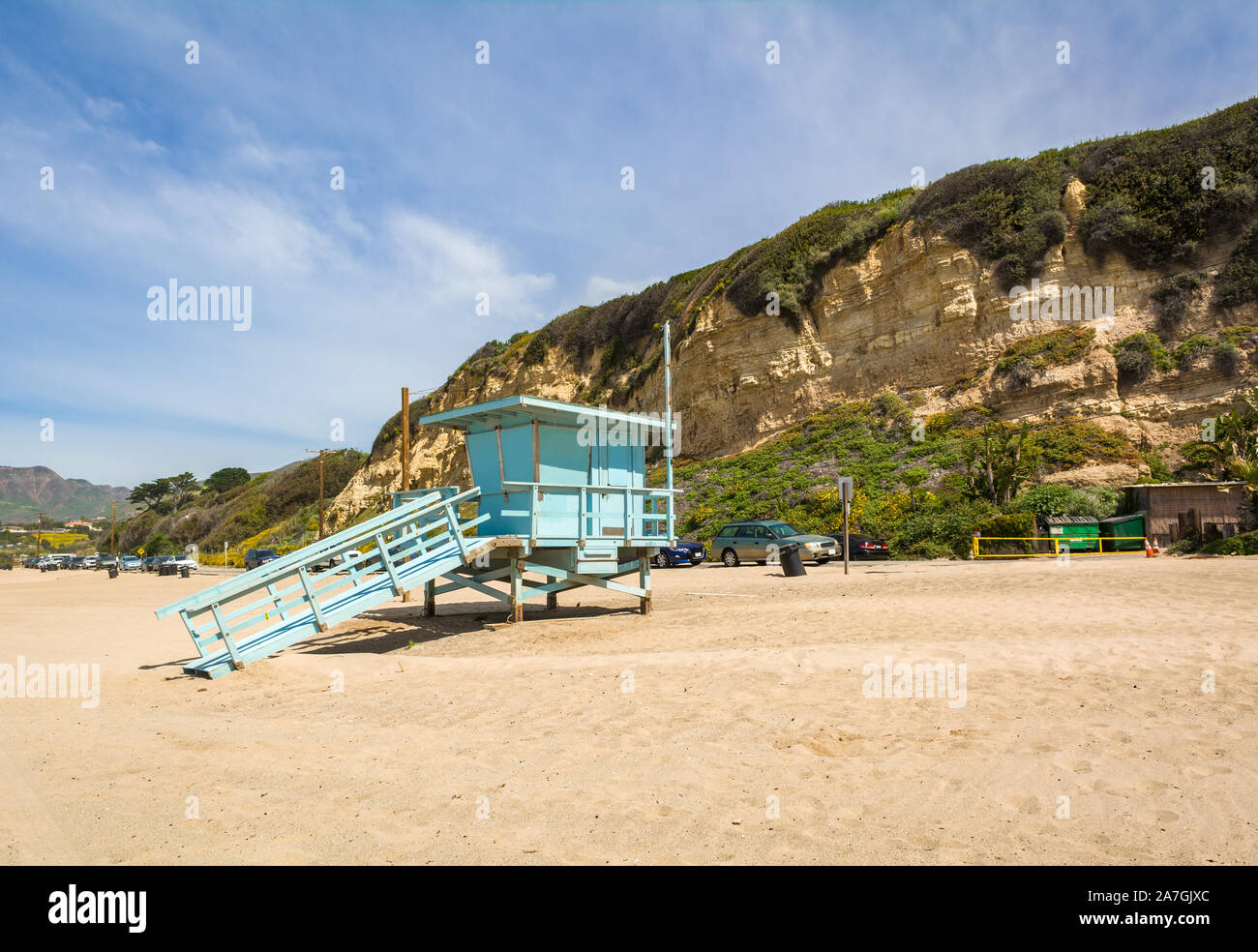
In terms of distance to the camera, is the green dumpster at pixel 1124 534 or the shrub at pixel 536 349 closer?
the green dumpster at pixel 1124 534

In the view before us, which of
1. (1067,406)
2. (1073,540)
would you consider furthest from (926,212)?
(1073,540)

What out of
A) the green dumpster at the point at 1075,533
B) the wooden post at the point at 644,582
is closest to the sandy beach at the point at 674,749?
the wooden post at the point at 644,582

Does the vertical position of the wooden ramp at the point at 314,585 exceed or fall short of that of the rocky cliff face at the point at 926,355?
it falls short

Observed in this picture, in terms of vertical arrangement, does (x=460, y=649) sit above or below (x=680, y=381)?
below

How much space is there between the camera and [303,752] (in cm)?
586

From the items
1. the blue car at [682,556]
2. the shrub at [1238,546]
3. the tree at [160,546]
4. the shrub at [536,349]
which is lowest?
the tree at [160,546]

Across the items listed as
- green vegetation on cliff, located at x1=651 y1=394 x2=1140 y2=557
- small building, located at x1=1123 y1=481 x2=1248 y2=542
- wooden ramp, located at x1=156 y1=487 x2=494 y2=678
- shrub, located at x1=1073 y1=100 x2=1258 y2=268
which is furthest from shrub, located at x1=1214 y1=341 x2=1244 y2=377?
wooden ramp, located at x1=156 y1=487 x2=494 y2=678

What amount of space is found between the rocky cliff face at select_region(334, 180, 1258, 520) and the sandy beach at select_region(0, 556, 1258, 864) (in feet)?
67.1

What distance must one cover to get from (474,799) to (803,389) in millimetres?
37126

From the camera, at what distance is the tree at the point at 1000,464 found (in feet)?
85.5

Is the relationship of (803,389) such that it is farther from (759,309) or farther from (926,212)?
(926,212)

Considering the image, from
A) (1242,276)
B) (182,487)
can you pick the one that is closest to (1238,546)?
(1242,276)

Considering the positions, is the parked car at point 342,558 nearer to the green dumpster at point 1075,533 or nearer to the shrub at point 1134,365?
the green dumpster at point 1075,533

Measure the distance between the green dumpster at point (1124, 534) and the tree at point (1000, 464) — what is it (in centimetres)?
358
